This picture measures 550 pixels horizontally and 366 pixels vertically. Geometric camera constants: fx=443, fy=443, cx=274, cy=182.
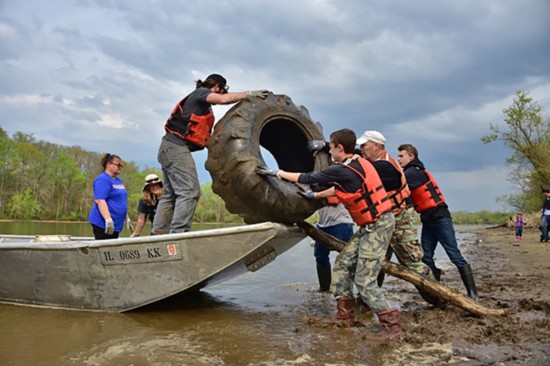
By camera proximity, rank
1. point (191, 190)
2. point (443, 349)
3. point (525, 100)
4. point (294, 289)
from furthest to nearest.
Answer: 1. point (525, 100)
2. point (294, 289)
3. point (191, 190)
4. point (443, 349)

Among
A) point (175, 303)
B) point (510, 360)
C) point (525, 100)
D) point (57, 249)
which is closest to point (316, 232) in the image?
point (175, 303)

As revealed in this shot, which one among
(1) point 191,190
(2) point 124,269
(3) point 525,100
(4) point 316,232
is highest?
(3) point 525,100

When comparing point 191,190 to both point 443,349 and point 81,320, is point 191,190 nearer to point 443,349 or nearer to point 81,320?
point 81,320

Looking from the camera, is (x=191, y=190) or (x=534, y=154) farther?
(x=534, y=154)

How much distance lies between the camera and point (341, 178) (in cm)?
410

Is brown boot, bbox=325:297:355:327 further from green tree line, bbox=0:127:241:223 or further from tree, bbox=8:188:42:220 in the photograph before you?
tree, bbox=8:188:42:220

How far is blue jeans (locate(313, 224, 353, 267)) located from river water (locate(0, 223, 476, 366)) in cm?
54

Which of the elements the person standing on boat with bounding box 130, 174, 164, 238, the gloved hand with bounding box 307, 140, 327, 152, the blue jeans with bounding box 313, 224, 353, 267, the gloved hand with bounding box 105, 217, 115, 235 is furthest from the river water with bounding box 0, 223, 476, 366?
the gloved hand with bounding box 307, 140, 327, 152

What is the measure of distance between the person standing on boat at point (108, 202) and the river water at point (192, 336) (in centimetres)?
114

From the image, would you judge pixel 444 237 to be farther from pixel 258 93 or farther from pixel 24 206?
pixel 24 206

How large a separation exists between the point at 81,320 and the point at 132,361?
168 centimetres

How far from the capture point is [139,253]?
465 cm

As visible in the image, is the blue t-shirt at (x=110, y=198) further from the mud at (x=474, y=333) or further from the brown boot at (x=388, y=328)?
the brown boot at (x=388, y=328)

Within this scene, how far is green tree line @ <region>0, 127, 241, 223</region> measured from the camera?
164 feet
